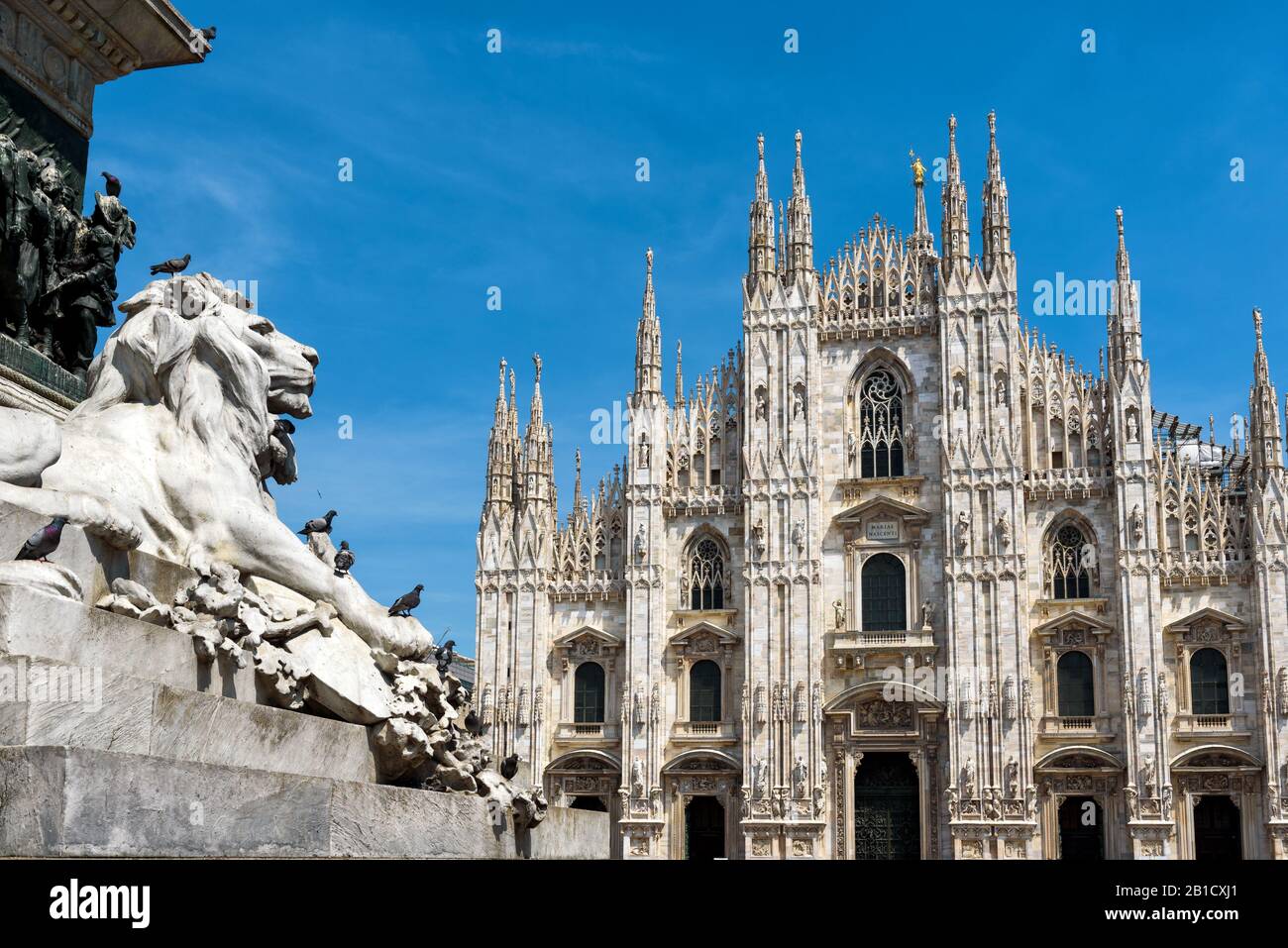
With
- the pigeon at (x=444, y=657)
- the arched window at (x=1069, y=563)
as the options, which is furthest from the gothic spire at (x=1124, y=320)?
the pigeon at (x=444, y=657)

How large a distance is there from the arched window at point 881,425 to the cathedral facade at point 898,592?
0.07m

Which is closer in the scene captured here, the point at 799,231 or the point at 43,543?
the point at 43,543

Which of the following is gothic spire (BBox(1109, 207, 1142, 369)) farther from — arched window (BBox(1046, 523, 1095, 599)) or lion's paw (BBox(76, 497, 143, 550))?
lion's paw (BBox(76, 497, 143, 550))

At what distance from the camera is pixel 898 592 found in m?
37.1

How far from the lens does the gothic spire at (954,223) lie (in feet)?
124

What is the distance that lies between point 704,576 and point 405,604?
101ft

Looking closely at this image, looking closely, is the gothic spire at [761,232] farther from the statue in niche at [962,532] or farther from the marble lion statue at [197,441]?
the marble lion statue at [197,441]

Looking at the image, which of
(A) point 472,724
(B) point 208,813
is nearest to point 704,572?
(A) point 472,724

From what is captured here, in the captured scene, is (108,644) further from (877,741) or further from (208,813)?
(877,741)

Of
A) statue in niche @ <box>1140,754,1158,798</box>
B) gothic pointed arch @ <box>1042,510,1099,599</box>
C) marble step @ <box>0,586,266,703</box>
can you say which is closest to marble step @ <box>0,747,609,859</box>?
marble step @ <box>0,586,266,703</box>

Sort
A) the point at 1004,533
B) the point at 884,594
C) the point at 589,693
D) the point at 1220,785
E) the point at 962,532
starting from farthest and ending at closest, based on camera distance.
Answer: the point at 589,693, the point at 884,594, the point at 962,532, the point at 1004,533, the point at 1220,785

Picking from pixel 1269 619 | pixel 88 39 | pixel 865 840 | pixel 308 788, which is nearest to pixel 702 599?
pixel 865 840
